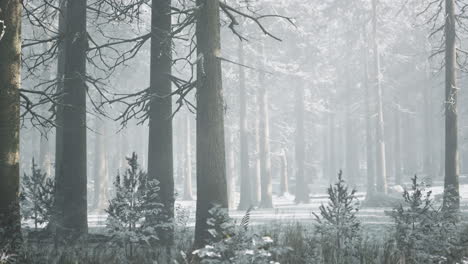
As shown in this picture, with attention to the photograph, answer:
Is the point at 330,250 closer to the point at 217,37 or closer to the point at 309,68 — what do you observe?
the point at 217,37

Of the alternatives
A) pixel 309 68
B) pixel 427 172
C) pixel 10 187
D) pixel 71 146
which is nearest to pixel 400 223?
pixel 10 187

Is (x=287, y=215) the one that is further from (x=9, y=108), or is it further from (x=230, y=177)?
(x=9, y=108)

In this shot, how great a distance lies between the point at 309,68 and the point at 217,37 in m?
24.6

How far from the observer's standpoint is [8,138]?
6.67 m

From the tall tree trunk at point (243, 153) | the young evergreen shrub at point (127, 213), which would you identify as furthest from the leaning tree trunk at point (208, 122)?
the tall tree trunk at point (243, 153)

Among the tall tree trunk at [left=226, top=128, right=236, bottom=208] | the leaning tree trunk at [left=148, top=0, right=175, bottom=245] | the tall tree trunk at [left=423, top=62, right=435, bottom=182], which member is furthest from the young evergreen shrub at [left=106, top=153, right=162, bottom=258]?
the tall tree trunk at [left=423, top=62, right=435, bottom=182]

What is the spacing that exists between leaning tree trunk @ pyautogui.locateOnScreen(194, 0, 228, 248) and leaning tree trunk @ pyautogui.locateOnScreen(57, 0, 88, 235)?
335 centimetres

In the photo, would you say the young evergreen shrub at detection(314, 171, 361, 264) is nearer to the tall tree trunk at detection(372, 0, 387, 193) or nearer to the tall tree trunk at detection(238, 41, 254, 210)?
the tall tree trunk at detection(238, 41, 254, 210)

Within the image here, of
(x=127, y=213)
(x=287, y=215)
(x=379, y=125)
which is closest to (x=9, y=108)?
(x=127, y=213)

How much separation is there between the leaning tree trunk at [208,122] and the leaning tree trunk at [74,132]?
3349mm

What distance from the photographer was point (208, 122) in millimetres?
8180

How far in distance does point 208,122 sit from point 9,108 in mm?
3179

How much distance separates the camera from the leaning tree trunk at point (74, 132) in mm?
10219

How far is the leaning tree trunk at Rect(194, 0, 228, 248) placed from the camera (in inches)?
319
